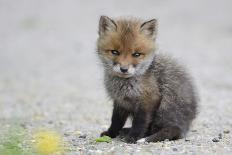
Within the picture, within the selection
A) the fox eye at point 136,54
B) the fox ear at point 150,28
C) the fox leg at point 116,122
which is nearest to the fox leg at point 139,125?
the fox leg at point 116,122

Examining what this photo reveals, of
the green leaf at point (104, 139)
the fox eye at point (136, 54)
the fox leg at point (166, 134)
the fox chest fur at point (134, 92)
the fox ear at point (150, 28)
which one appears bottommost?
the green leaf at point (104, 139)

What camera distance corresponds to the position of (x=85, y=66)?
18125 millimetres

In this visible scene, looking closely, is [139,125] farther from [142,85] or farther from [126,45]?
[126,45]

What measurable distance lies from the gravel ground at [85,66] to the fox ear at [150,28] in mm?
1325

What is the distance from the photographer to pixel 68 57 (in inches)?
770

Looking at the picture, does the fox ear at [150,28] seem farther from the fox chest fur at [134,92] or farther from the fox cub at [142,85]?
the fox chest fur at [134,92]

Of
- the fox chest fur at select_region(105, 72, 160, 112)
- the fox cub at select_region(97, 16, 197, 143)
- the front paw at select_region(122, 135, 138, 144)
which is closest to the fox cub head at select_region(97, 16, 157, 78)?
the fox cub at select_region(97, 16, 197, 143)

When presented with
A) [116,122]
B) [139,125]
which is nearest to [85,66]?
[116,122]

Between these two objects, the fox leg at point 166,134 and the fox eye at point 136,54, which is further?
the fox leg at point 166,134

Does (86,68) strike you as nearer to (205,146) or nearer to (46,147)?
(205,146)

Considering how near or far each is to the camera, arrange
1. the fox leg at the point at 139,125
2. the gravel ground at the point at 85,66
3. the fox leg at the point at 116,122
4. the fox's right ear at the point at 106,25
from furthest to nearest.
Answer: the gravel ground at the point at 85,66 → the fox leg at the point at 116,122 → the fox's right ear at the point at 106,25 → the fox leg at the point at 139,125

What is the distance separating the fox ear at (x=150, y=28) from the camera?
8.20 m

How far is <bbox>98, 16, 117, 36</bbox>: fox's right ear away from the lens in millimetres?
8125

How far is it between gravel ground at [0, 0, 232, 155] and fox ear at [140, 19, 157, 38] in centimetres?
133
